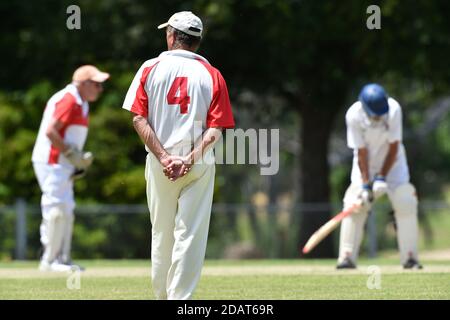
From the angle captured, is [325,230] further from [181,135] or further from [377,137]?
[181,135]

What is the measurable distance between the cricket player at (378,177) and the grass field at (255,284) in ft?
1.08

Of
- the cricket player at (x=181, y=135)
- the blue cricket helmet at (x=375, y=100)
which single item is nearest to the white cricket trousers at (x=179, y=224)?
the cricket player at (x=181, y=135)

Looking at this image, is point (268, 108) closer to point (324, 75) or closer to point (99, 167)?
point (324, 75)

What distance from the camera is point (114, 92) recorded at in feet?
77.6

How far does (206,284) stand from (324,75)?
1353cm

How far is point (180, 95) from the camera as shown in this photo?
346 inches

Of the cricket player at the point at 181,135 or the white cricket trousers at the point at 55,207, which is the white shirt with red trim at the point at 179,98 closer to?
the cricket player at the point at 181,135

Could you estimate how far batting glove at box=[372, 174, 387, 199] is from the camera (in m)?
13.3

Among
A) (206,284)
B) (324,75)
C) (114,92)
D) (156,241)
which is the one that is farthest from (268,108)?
(156,241)

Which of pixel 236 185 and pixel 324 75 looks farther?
pixel 236 185

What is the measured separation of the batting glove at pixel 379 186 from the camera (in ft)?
43.7

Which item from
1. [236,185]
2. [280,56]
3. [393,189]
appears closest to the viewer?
[393,189]

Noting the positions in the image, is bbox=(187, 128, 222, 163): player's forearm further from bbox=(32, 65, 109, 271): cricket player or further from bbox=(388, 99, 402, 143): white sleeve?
A: bbox=(32, 65, 109, 271): cricket player
